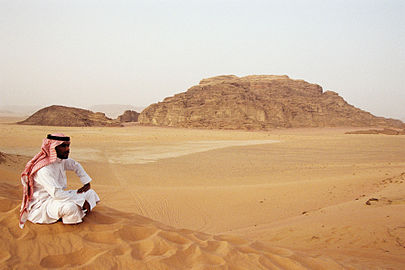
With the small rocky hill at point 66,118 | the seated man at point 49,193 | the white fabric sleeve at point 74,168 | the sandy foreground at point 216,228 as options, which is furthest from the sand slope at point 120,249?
the small rocky hill at point 66,118

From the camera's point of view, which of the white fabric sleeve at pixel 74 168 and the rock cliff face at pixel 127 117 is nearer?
the white fabric sleeve at pixel 74 168

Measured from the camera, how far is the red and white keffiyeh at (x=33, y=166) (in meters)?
3.21

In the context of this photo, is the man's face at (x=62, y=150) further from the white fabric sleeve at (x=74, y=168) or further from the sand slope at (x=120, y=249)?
the sand slope at (x=120, y=249)

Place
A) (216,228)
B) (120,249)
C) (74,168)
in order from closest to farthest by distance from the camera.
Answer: (120,249)
(74,168)
(216,228)

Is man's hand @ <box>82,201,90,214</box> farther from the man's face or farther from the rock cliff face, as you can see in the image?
the rock cliff face

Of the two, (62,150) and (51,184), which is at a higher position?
(62,150)

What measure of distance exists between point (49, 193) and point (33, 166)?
0.36m

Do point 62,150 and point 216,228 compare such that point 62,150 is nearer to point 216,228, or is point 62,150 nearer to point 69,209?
point 69,209

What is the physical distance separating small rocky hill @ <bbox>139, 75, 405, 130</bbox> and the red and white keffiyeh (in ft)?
209

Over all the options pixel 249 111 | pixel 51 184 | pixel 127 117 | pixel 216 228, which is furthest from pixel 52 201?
pixel 127 117

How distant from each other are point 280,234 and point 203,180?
6.49 m

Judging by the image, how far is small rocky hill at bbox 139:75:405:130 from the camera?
75.1 meters

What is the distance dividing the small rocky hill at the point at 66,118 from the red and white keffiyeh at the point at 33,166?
198ft

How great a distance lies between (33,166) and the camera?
3.27 meters
